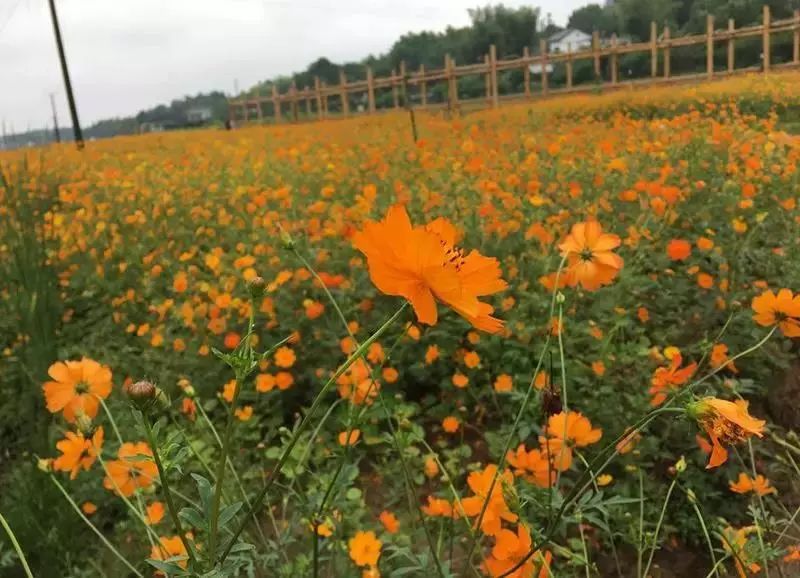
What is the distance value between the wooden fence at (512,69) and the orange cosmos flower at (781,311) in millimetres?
5599

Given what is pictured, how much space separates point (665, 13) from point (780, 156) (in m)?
5.44

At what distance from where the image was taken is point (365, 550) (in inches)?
42.4

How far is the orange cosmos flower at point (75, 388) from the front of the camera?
77 centimetres

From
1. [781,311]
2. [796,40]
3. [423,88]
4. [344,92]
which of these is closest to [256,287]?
[781,311]

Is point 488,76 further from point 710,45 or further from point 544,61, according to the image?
point 710,45

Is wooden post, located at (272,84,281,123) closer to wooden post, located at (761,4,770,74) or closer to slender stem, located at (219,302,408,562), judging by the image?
wooden post, located at (761,4,770,74)

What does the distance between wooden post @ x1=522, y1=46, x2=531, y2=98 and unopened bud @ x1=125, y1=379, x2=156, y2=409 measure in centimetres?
1391

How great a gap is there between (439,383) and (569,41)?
1472cm

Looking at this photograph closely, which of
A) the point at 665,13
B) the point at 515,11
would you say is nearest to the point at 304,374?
the point at 665,13

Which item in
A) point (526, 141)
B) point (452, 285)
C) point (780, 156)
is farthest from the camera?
point (526, 141)

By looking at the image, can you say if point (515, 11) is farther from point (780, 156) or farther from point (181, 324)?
point (181, 324)

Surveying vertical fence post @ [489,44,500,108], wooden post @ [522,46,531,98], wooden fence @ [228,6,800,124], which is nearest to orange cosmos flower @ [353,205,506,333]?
wooden fence @ [228,6,800,124]

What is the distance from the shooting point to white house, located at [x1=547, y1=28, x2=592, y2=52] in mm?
13906

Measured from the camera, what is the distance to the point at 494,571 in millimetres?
807
